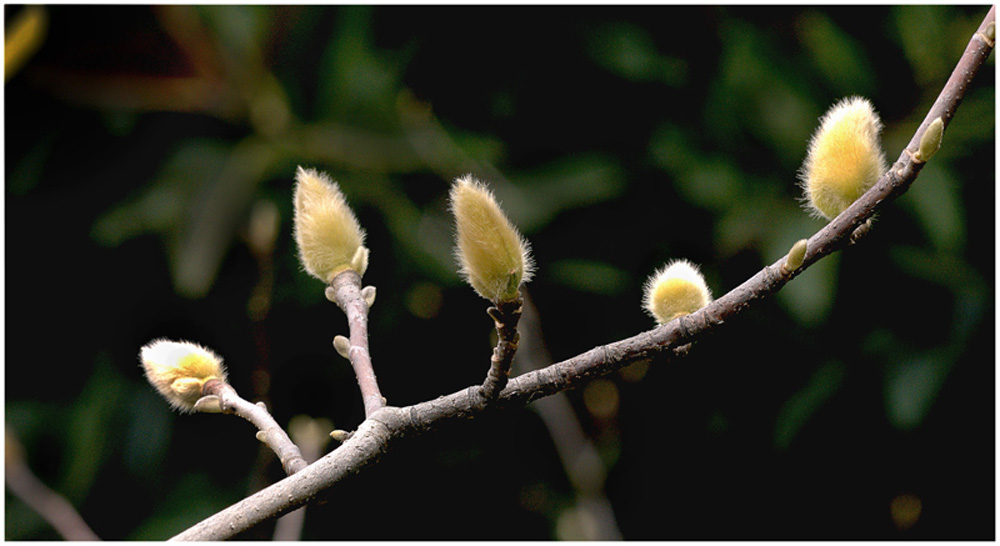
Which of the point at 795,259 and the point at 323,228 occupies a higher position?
the point at 323,228

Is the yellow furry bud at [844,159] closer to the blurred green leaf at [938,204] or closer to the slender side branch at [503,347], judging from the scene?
the slender side branch at [503,347]

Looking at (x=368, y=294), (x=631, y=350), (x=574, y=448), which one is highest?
(x=574, y=448)

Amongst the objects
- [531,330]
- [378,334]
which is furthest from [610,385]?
[378,334]

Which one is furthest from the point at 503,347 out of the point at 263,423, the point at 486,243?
the point at 263,423

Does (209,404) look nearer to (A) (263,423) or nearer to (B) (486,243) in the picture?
(A) (263,423)

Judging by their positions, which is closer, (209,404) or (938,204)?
(209,404)

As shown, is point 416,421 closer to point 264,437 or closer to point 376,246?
point 264,437

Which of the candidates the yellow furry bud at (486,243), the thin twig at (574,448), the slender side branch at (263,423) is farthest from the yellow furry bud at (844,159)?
the thin twig at (574,448)
